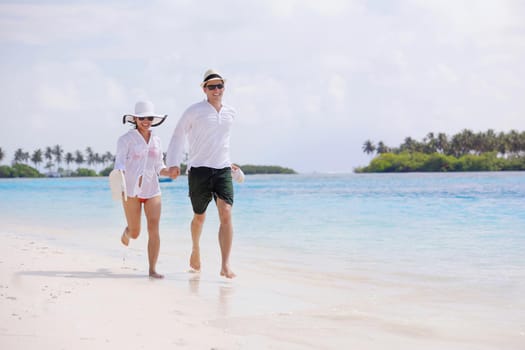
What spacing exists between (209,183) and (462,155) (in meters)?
136

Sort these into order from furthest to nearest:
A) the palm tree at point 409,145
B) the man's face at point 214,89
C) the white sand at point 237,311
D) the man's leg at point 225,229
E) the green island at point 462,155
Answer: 1. the palm tree at point 409,145
2. the green island at point 462,155
3. the man's leg at point 225,229
4. the man's face at point 214,89
5. the white sand at point 237,311

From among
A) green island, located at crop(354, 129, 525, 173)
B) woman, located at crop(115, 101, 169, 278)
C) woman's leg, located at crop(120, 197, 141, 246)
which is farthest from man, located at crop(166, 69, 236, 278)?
green island, located at crop(354, 129, 525, 173)

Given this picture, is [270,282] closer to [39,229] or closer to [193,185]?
[193,185]

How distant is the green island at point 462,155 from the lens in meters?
126

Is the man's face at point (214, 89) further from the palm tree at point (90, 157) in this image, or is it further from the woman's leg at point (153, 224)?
the palm tree at point (90, 157)

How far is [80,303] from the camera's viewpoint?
4.91m

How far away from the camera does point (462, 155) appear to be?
13550 cm

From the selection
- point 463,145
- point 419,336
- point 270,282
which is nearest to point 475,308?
point 419,336

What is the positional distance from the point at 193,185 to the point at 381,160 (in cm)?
14216

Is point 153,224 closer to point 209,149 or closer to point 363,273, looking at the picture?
point 209,149

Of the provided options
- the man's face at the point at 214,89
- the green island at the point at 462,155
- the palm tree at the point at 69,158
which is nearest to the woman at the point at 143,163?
the man's face at the point at 214,89

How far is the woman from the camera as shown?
6.48 m

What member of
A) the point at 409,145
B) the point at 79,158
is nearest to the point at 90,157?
the point at 79,158

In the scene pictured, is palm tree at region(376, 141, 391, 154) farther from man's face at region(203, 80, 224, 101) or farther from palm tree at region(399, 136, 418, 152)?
man's face at region(203, 80, 224, 101)
